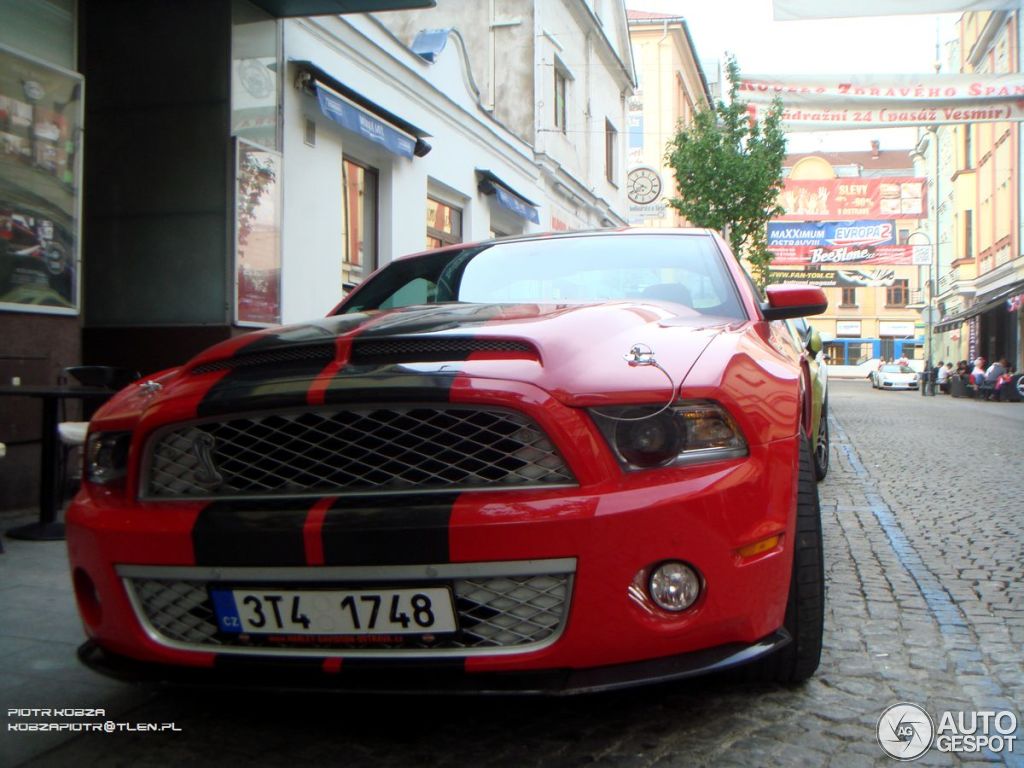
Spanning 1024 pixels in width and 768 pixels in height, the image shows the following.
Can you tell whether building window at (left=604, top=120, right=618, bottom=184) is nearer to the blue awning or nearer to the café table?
the blue awning

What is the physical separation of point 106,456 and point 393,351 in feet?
2.74

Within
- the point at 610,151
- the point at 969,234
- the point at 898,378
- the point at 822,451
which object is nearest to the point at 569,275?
the point at 822,451

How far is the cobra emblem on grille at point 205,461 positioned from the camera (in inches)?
92.8

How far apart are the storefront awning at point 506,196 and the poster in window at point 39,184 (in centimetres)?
803

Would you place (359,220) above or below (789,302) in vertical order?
above

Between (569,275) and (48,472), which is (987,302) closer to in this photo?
(569,275)

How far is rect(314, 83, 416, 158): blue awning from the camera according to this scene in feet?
29.5

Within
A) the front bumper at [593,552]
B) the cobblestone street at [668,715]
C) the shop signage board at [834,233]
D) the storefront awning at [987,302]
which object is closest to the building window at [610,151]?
the storefront awning at [987,302]

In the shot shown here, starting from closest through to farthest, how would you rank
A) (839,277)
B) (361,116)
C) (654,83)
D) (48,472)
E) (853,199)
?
1. (48,472)
2. (361,116)
3. (654,83)
4. (839,277)
5. (853,199)

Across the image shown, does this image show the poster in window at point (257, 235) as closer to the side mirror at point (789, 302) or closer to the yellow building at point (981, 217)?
the side mirror at point (789, 302)

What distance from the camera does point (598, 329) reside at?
253 cm

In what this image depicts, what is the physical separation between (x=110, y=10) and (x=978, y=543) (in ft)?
23.8

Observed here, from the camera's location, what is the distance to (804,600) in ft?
8.36

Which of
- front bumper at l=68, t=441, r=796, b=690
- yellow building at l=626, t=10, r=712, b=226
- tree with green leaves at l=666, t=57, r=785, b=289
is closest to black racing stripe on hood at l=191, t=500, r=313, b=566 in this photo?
front bumper at l=68, t=441, r=796, b=690
